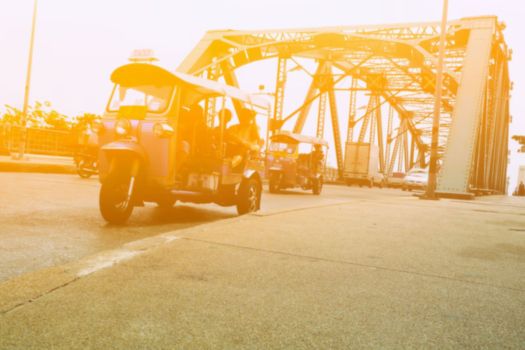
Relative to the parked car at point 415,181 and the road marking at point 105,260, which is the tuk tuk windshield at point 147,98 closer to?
the road marking at point 105,260

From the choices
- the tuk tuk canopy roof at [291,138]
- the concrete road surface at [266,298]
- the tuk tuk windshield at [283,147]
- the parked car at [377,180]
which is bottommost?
the concrete road surface at [266,298]

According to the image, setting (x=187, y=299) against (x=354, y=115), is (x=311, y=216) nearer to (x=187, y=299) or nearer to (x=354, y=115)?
(x=187, y=299)

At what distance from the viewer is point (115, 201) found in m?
7.05

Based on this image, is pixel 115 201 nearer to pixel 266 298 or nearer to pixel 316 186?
pixel 266 298

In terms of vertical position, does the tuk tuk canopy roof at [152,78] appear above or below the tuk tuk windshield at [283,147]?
above

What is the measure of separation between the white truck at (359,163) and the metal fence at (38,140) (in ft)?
67.8

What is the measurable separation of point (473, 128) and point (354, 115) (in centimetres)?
2578

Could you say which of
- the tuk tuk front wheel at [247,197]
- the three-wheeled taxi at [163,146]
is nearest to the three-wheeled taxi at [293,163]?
the tuk tuk front wheel at [247,197]

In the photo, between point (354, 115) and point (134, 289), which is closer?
point (134, 289)

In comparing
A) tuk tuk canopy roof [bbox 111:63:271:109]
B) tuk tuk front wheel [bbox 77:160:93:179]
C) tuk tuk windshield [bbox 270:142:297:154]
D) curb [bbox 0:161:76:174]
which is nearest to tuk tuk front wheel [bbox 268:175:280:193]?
tuk tuk windshield [bbox 270:142:297:154]

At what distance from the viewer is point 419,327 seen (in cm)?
283

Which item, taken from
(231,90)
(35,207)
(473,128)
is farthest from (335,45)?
(35,207)

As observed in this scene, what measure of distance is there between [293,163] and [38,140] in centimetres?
1167

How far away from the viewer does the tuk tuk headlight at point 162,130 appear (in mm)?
7102
